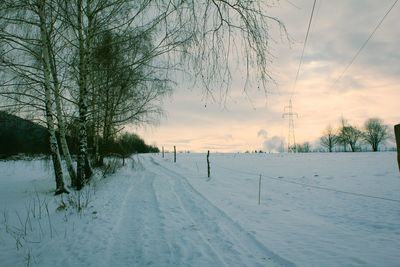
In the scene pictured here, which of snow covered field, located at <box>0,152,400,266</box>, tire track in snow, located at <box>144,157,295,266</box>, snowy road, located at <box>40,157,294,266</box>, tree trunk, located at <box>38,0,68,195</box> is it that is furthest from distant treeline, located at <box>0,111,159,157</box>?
tire track in snow, located at <box>144,157,295,266</box>

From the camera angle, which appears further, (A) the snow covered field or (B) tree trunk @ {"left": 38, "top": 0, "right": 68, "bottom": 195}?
(B) tree trunk @ {"left": 38, "top": 0, "right": 68, "bottom": 195}

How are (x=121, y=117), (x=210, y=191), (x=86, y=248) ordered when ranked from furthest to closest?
(x=121, y=117) < (x=210, y=191) < (x=86, y=248)

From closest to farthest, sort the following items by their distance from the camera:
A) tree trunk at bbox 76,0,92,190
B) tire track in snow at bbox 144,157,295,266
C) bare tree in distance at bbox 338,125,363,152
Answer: tire track in snow at bbox 144,157,295,266, tree trunk at bbox 76,0,92,190, bare tree in distance at bbox 338,125,363,152

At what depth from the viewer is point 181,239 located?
214 inches

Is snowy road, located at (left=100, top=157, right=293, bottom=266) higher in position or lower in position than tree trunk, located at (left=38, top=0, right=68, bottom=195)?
lower

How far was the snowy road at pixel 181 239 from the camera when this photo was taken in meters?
4.50

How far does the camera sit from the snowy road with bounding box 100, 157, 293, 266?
4.50m

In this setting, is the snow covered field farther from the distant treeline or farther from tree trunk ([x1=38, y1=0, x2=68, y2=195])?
the distant treeline

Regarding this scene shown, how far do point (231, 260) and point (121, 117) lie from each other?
17.1 meters

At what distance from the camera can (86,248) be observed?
5109mm

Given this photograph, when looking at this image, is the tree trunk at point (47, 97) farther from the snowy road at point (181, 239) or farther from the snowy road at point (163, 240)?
the snowy road at point (181, 239)

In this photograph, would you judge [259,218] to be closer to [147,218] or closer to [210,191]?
[147,218]

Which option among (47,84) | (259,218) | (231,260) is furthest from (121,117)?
(231,260)

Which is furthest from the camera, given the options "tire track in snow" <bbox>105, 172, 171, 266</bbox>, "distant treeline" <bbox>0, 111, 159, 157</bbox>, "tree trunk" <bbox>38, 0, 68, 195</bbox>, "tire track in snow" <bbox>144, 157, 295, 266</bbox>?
"distant treeline" <bbox>0, 111, 159, 157</bbox>
